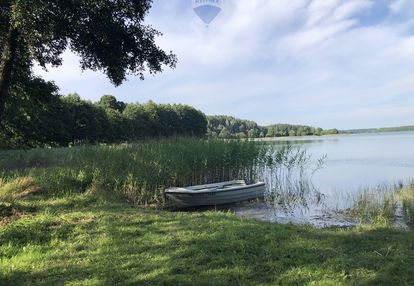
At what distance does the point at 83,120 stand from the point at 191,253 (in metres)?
57.0

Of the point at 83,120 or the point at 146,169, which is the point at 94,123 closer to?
the point at 83,120

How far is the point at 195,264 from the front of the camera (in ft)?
17.2

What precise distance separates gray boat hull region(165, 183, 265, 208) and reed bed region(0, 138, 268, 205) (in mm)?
822

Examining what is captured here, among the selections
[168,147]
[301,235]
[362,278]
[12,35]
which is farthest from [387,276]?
[168,147]

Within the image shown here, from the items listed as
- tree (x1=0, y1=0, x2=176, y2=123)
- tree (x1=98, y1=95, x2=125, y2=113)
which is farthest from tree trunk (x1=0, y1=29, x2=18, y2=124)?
tree (x1=98, y1=95, x2=125, y2=113)

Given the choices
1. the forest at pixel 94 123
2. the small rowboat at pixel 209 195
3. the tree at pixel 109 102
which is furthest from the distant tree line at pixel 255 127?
the small rowboat at pixel 209 195

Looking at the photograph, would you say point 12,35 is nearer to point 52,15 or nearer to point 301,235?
point 52,15

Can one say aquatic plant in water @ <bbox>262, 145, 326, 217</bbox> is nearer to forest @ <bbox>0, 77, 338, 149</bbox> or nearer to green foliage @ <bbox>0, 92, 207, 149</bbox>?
forest @ <bbox>0, 77, 338, 149</bbox>

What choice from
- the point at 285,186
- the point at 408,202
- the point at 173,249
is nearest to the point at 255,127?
the point at 285,186

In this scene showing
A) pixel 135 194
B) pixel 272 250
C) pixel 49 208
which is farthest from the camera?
pixel 135 194

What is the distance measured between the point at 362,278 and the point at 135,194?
1028 centimetres

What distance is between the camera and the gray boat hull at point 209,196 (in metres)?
14.1

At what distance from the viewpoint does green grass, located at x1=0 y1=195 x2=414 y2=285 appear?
4730mm

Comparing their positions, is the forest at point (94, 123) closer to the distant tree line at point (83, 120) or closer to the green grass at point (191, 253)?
the distant tree line at point (83, 120)
